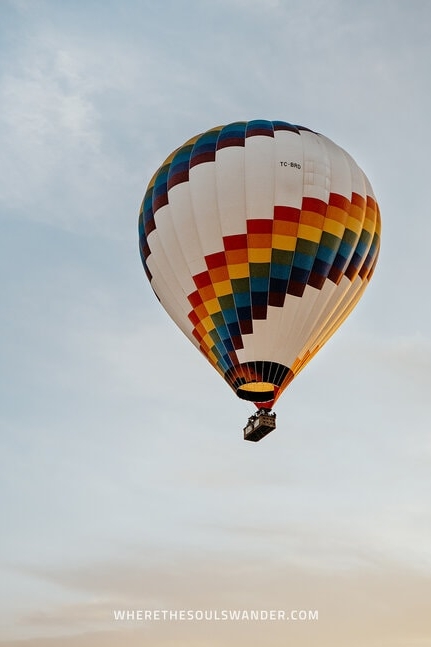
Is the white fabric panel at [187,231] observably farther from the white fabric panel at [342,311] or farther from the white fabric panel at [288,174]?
the white fabric panel at [342,311]

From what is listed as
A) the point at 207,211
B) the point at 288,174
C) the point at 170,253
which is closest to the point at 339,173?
the point at 288,174

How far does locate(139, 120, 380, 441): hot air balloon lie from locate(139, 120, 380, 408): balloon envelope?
0.02 meters

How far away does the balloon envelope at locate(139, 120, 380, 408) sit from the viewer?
84.7 feet

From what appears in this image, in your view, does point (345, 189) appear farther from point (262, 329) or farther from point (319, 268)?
point (262, 329)

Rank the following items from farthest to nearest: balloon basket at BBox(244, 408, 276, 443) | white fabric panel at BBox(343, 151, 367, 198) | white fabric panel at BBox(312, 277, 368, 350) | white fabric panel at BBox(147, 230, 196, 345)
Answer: white fabric panel at BBox(343, 151, 367, 198) < white fabric panel at BBox(147, 230, 196, 345) < white fabric panel at BBox(312, 277, 368, 350) < balloon basket at BBox(244, 408, 276, 443)

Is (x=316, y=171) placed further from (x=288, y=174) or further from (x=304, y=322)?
(x=304, y=322)

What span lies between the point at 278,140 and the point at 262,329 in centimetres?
490

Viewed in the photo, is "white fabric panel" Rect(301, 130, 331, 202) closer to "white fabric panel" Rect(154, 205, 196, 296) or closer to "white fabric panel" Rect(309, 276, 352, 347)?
"white fabric panel" Rect(309, 276, 352, 347)

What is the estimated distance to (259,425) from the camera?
25.3m

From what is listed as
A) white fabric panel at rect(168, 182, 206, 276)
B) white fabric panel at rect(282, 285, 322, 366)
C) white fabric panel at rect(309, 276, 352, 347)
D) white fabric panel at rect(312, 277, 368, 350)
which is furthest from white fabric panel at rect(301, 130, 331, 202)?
white fabric panel at rect(168, 182, 206, 276)

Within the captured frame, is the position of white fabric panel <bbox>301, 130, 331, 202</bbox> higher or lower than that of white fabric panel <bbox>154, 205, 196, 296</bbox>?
higher

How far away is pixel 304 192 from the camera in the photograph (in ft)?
86.3

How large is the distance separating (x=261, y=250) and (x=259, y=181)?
1.71 meters

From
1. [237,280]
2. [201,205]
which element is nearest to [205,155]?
[201,205]
